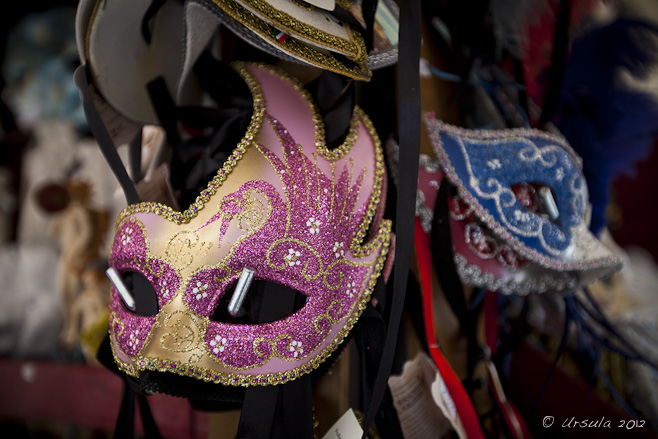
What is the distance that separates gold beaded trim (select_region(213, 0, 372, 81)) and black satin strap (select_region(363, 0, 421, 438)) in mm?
56

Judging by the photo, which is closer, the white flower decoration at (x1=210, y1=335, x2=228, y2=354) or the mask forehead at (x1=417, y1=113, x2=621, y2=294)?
the white flower decoration at (x1=210, y1=335, x2=228, y2=354)

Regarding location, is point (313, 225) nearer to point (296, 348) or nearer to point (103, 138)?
point (296, 348)

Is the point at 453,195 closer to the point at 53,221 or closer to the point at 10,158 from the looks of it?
the point at 53,221

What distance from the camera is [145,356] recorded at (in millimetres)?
460

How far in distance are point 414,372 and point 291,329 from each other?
0.88 feet

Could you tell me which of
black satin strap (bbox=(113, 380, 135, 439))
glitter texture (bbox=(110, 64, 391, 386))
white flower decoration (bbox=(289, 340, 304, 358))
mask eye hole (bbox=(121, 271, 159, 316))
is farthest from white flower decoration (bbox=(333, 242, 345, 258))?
black satin strap (bbox=(113, 380, 135, 439))

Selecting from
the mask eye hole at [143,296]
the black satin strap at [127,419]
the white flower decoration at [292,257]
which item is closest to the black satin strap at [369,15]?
the white flower decoration at [292,257]

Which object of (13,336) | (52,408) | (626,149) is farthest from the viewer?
(13,336)

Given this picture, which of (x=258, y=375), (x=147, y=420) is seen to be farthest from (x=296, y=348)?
(x=147, y=420)

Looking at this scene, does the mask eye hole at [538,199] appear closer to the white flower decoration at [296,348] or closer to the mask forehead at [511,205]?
the mask forehead at [511,205]

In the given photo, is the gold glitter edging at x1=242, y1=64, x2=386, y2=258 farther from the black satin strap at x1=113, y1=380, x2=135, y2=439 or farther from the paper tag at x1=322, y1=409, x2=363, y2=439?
the black satin strap at x1=113, y1=380, x2=135, y2=439

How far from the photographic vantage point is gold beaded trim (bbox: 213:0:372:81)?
432mm

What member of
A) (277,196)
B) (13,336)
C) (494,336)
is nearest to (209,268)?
(277,196)

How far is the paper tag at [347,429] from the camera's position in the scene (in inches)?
20.4
